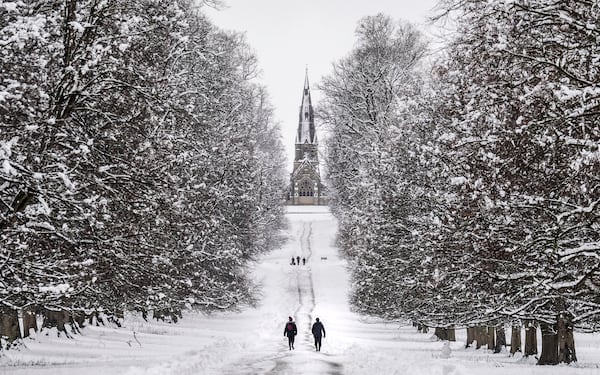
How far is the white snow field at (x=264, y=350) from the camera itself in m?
15.0

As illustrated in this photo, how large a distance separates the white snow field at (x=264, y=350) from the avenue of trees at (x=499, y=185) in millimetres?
1087

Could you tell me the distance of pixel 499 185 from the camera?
11.3 meters

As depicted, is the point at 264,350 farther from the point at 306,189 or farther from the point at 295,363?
the point at 306,189

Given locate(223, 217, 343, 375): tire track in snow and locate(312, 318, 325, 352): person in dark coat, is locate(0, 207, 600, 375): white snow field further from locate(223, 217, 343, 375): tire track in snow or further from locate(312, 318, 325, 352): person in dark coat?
locate(312, 318, 325, 352): person in dark coat

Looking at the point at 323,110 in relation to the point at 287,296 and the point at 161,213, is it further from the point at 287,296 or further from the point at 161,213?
the point at 161,213

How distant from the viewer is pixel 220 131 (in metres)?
25.3

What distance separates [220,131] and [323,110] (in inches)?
360

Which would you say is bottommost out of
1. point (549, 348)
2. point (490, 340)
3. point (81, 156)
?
point (490, 340)

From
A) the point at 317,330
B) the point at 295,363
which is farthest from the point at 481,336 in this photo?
the point at 295,363

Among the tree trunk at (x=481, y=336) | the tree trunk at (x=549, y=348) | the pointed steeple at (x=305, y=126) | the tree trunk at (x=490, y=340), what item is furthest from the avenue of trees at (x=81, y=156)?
the pointed steeple at (x=305, y=126)

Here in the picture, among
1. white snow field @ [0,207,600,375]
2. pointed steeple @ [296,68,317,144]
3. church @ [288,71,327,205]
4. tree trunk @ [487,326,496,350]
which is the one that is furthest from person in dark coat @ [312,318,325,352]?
church @ [288,71,327,205]

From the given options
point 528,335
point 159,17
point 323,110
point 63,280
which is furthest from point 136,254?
point 323,110

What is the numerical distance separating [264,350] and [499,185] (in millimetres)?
13367

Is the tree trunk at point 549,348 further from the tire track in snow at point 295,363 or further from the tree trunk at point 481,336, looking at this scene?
the tree trunk at point 481,336
